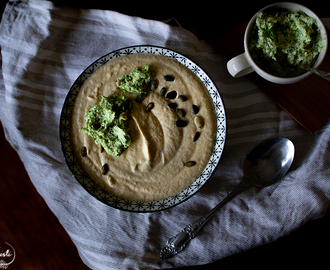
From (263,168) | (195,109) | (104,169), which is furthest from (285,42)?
(104,169)

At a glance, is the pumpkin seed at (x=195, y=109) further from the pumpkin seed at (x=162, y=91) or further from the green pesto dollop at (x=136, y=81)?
the green pesto dollop at (x=136, y=81)

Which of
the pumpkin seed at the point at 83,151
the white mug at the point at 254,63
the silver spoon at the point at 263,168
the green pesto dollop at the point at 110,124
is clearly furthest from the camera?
the silver spoon at the point at 263,168

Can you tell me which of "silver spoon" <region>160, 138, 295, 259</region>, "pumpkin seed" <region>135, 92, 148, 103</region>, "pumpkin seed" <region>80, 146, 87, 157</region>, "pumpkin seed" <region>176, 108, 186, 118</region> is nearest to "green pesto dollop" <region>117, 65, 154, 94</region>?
"pumpkin seed" <region>135, 92, 148, 103</region>

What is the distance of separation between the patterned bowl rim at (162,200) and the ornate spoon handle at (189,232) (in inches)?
11.8

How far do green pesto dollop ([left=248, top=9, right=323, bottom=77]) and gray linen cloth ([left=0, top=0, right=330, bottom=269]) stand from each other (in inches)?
16.5

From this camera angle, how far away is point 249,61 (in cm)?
178

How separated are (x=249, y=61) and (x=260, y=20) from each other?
0.29 m

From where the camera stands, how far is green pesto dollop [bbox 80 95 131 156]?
6.11 ft

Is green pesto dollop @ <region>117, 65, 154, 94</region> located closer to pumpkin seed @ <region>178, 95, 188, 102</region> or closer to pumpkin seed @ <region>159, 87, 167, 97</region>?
pumpkin seed @ <region>159, 87, 167, 97</region>

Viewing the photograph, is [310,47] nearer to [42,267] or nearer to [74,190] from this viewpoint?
[74,190]

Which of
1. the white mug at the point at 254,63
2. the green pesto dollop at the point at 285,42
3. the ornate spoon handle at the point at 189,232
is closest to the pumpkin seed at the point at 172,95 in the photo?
the white mug at the point at 254,63

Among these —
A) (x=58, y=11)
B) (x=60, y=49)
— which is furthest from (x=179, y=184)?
(x=58, y=11)

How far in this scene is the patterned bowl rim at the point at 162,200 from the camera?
1902 millimetres

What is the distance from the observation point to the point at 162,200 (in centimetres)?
194
